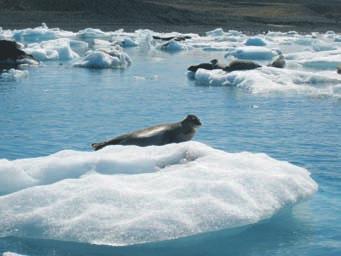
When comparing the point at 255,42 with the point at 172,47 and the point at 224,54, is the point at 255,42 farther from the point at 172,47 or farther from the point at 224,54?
the point at 224,54

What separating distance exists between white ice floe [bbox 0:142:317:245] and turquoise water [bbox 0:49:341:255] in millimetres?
114

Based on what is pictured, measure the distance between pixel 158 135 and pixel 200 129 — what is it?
241 centimetres

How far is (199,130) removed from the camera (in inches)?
424

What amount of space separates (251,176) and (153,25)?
161ft

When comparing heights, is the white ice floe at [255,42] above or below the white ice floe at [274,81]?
below

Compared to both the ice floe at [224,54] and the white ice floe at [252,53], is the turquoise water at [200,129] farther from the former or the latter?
the white ice floe at [252,53]

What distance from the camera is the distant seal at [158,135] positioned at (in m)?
8.43

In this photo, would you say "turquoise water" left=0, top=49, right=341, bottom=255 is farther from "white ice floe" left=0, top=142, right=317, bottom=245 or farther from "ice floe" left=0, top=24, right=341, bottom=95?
"ice floe" left=0, top=24, right=341, bottom=95

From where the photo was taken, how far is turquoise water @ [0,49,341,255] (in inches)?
211

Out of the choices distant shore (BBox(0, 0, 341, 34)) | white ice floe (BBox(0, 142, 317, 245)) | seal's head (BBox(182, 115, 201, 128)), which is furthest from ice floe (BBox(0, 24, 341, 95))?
distant shore (BBox(0, 0, 341, 34))

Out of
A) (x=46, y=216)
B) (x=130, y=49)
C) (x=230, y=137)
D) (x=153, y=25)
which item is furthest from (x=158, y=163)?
(x=153, y=25)

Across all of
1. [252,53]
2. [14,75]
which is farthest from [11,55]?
[252,53]

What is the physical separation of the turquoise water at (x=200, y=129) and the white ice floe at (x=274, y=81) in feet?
1.43

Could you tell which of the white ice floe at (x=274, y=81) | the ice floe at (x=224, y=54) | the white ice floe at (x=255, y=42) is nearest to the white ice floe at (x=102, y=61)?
the ice floe at (x=224, y=54)
